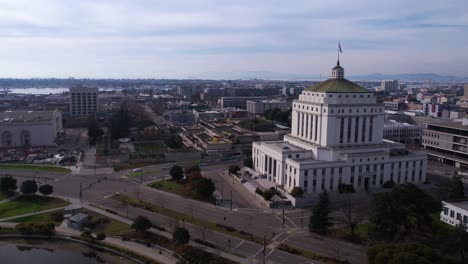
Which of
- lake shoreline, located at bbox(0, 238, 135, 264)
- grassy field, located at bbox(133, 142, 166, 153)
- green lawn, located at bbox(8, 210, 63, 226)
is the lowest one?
lake shoreline, located at bbox(0, 238, 135, 264)

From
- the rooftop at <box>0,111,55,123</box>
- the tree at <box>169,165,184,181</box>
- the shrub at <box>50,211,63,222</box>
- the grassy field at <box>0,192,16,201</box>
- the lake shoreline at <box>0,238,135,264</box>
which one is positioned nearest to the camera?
the lake shoreline at <box>0,238,135,264</box>

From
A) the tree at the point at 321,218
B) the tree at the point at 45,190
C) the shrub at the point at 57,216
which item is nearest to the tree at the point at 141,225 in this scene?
the shrub at the point at 57,216

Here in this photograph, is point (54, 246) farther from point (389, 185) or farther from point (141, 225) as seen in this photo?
point (389, 185)

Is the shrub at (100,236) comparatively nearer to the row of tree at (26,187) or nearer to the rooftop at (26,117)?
the row of tree at (26,187)

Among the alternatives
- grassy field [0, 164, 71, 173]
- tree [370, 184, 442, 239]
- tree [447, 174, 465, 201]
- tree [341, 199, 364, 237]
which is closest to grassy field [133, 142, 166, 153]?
grassy field [0, 164, 71, 173]

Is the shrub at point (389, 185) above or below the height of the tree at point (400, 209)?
below

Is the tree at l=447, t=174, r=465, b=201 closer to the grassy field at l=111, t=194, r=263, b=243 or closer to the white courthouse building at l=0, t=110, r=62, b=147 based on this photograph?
the grassy field at l=111, t=194, r=263, b=243

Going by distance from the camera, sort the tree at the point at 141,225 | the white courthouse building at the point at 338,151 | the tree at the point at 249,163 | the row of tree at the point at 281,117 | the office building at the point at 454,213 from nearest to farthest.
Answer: the tree at the point at 141,225 → the office building at the point at 454,213 → the white courthouse building at the point at 338,151 → the tree at the point at 249,163 → the row of tree at the point at 281,117
